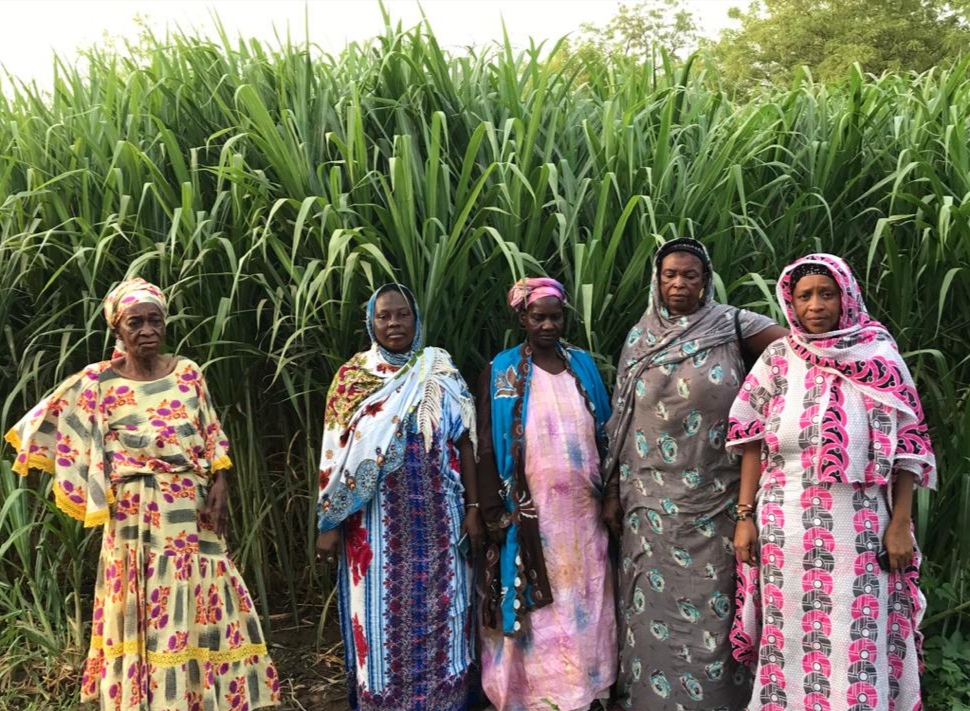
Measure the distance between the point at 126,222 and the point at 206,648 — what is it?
154 cm

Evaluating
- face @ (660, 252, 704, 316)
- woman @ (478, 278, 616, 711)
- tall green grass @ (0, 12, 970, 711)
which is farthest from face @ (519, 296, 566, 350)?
face @ (660, 252, 704, 316)

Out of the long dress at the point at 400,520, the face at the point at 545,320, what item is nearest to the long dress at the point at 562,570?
the face at the point at 545,320

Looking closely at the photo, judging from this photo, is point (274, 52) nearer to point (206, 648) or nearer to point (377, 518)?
point (377, 518)

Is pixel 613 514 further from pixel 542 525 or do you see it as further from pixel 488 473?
pixel 488 473

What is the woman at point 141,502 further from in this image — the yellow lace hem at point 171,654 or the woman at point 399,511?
the woman at point 399,511

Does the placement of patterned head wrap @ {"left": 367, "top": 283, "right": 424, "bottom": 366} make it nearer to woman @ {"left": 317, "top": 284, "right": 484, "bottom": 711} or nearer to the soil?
woman @ {"left": 317, "top": 284, "right": 484, "bottom": 711}

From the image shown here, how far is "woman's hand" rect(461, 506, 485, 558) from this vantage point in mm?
2529

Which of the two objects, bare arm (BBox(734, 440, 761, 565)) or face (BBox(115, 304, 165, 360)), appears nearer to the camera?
bare arm (BBox(734, 440, 761, 565))

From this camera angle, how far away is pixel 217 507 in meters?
2.42

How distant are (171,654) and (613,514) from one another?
140 centimetres

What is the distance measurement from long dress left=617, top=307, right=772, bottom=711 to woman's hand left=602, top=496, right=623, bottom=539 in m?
0.10

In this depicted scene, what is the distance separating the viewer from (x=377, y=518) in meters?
2.48

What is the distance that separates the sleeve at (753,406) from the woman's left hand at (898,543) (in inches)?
15.5

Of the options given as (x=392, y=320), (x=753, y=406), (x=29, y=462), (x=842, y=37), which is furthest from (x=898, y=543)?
(x=842, y=37)
